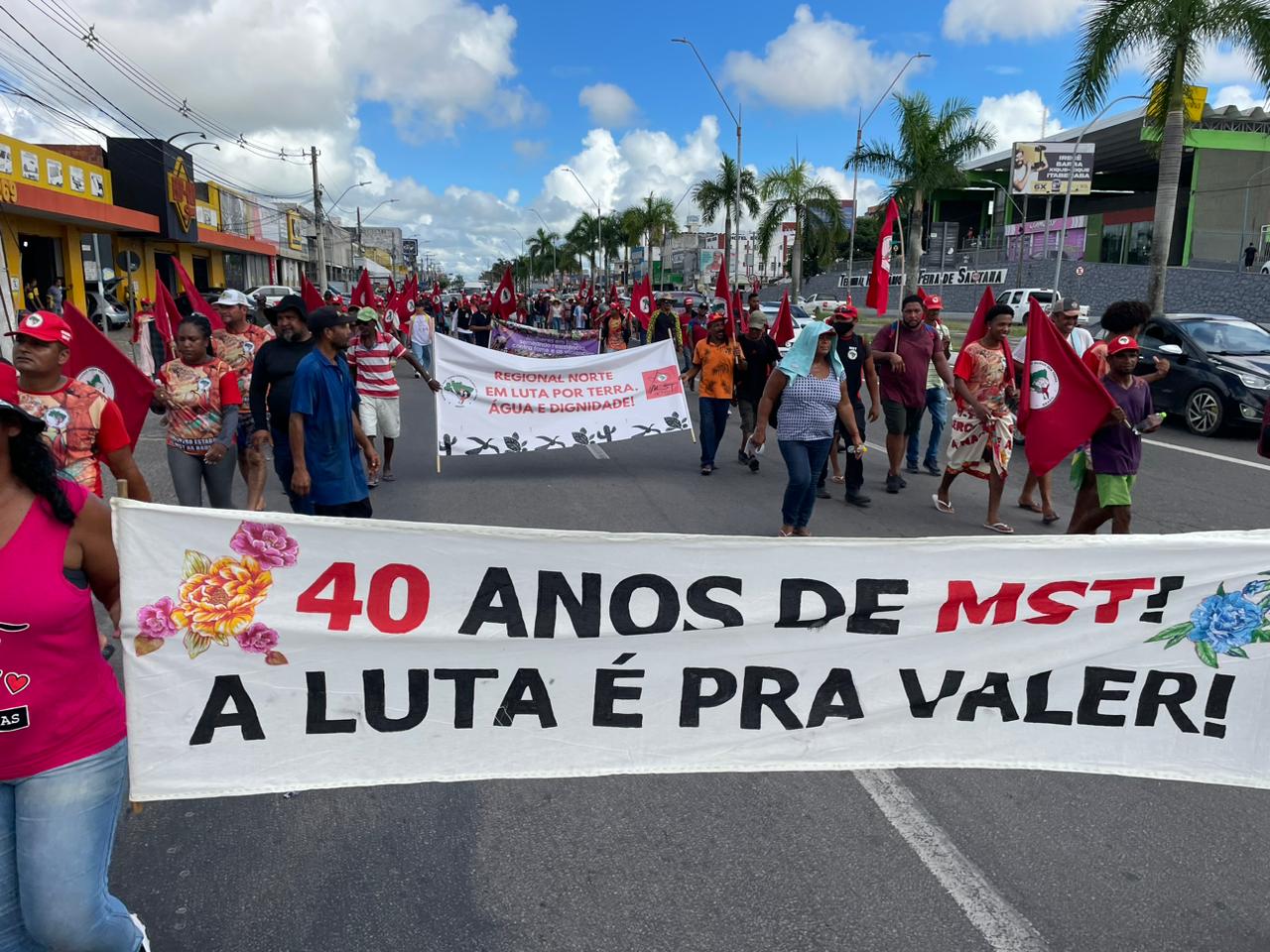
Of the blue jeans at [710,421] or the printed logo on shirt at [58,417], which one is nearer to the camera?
the printed logo on shirt at [58,417]

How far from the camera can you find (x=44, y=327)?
Result: 3.72 meters

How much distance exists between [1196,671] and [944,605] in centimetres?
82

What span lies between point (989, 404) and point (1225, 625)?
4.98 meters

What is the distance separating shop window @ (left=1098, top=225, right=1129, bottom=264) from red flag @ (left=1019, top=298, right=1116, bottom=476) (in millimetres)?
50677

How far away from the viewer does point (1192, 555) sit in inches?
117

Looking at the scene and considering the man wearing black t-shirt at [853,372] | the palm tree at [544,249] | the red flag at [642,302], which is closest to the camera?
the man wearing black t-shirt at [853,372]

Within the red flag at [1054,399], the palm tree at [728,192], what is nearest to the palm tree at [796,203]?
the palm tree at [728,192]

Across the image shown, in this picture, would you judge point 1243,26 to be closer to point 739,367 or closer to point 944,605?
point 739,367

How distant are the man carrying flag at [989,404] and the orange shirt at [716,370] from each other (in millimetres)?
2553

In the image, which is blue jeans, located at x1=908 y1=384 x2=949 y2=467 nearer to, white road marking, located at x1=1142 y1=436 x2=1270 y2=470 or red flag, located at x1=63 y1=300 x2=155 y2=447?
white road marking, located at x1=1142 y1=436 x2=1270 y2=470

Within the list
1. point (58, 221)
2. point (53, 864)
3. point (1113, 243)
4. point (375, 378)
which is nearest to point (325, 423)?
point (53, 864)

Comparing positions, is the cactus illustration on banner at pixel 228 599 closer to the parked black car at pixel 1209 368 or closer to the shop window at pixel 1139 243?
the parked black car at pixel 1209 368

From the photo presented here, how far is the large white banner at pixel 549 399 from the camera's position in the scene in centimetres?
1014

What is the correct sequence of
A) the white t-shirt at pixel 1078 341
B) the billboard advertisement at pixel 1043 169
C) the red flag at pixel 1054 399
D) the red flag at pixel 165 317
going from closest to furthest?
the red flag at pixel 1054 399, the white t-shirt at pixel 1078 341, the red flag at pixel 165 317, the billboard advertisement at pixel 1043 169
